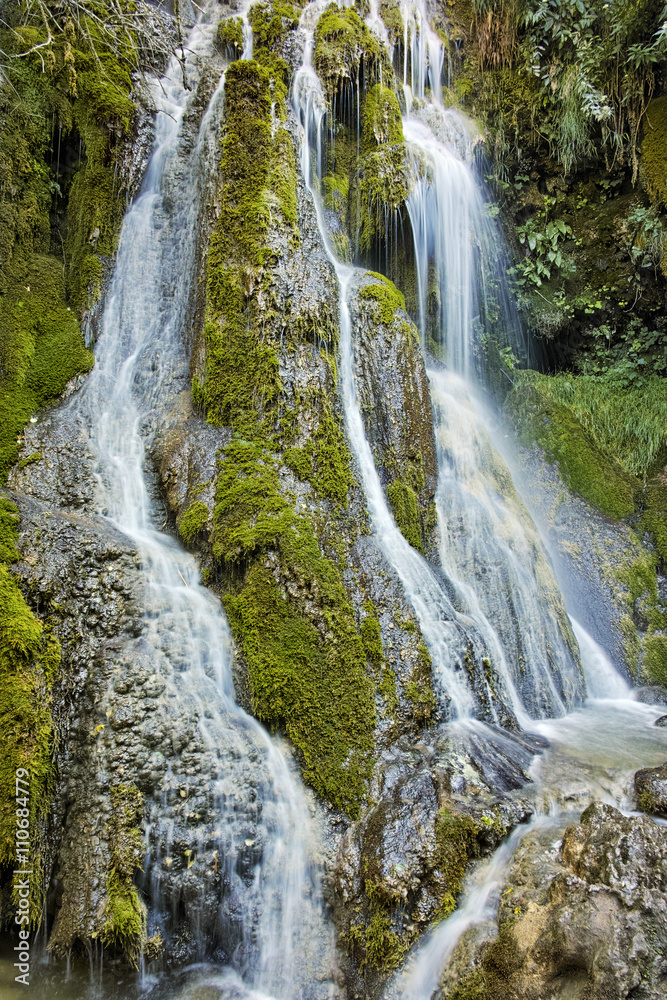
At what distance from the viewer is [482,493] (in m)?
7.79

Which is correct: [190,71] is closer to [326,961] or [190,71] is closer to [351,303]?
[351,303]

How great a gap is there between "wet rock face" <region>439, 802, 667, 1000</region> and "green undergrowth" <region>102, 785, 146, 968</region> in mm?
1821

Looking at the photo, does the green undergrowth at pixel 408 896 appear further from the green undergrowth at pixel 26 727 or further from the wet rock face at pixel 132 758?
the green undergrowth at pixel 26 727

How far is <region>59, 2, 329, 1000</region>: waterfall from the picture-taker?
12.2ft

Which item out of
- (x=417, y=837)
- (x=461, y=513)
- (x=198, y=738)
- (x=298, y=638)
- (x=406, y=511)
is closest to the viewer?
(x=417, y=837)

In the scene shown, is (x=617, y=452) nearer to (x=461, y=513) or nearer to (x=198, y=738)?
(x=461, y=513)

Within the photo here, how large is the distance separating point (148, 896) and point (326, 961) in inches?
46.5

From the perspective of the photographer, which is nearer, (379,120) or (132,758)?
(132,758)

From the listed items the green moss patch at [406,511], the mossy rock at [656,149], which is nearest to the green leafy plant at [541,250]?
the mossy rock at [656,149]

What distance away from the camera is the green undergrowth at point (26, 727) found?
346 centimetres

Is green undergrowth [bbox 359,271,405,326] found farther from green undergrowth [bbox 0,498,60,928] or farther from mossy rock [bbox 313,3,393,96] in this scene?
green undergrowth [bbox 0,498,60,928]

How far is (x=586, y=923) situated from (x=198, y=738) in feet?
8.63

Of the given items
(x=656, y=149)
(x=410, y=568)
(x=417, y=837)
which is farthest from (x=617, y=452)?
(x=417, y=837)

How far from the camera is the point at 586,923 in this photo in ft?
8.95
